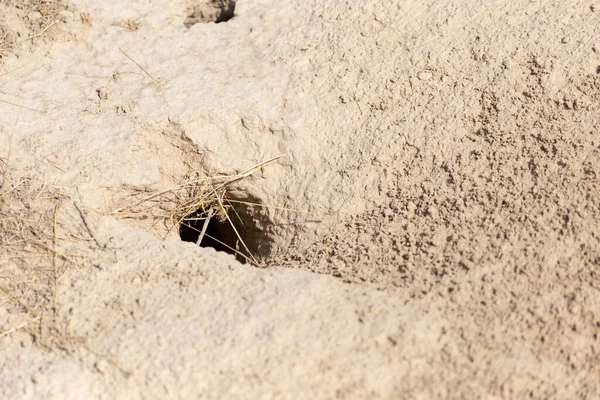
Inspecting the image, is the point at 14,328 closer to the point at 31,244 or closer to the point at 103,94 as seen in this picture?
the point at 31,244

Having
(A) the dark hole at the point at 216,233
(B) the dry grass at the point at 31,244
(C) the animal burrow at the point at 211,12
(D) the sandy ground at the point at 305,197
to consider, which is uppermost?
(C) the animal burrow at the point at 211,12

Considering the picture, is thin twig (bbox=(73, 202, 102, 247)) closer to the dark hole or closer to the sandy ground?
the sandy ground

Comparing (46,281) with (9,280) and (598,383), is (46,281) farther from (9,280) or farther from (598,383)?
(598,383)

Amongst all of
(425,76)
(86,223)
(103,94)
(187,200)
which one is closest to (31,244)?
(86,223)

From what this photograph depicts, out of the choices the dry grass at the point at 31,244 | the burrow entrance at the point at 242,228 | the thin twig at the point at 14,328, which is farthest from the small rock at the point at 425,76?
the thin twig at the point at 14,328

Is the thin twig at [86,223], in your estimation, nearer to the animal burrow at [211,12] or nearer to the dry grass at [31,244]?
the dry grass at [31,244]

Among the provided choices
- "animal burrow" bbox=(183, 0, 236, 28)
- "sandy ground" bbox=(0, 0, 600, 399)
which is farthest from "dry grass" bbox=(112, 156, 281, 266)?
"animal burrow" bbox=(183, 0, 236, 28)

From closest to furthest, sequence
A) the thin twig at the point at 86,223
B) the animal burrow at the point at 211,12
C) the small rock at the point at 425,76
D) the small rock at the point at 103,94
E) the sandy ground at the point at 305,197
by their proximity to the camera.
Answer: the sandy ground at the point at 305,197, the thin twig at the point at 86,223, the small rock at the point at 425,76, the small rock at the point at 103,94, the animal burrow at the point at 211,12
